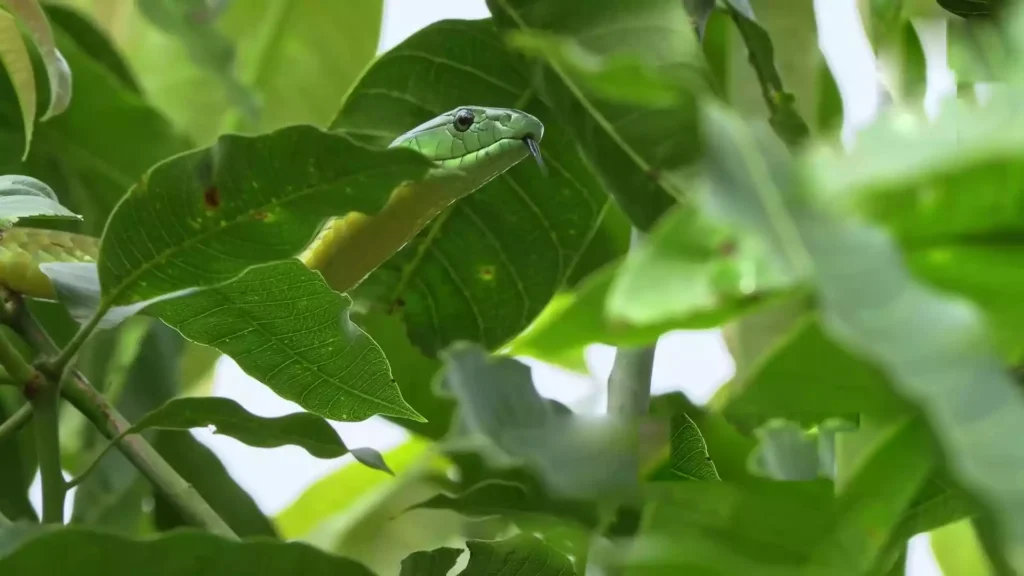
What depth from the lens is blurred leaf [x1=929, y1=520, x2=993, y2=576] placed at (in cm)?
90

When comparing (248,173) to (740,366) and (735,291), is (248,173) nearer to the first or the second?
(735,291)

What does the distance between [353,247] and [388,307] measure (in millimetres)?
76

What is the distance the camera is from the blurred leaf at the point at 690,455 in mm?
392

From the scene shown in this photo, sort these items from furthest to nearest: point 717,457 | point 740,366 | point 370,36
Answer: point 370,36 → point 740,366 → point 717,457

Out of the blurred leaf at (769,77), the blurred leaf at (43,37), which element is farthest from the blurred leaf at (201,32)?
the blurred leaf at (769,77)

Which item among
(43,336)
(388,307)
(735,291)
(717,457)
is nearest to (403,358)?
(388,307)

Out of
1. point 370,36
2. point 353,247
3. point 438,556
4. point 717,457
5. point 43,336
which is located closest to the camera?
point 717,457

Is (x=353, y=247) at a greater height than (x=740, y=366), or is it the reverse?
(x=353, y=247)

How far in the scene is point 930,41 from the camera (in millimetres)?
655

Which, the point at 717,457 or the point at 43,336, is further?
the point at 43,336

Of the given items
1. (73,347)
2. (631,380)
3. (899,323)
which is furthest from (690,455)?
(73,347)

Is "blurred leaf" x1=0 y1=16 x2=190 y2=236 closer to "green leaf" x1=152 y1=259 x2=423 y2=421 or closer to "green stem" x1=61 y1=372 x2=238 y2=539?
"green stem" x1=61 y1=372 x2=238 y2=539

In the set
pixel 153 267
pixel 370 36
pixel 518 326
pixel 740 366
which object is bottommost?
pixel 740 366

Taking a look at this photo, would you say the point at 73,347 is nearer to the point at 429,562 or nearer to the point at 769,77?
the point at 429,562
